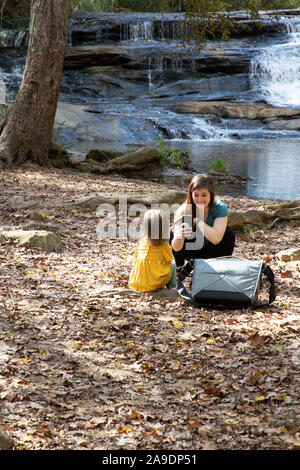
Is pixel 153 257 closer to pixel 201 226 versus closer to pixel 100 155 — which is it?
pixel 201 226

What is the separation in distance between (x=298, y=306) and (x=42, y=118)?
296 inches

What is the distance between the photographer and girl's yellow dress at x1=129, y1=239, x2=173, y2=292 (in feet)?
14.3

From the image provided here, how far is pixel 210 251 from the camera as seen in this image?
189 inches

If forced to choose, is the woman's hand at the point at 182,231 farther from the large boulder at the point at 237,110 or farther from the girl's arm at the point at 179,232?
the large boulder at the point at 237,110

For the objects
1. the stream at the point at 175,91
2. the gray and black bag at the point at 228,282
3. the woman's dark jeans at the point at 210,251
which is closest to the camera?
the gray and black bag at the point at 228,282

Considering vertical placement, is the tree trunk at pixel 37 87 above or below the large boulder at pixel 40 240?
above

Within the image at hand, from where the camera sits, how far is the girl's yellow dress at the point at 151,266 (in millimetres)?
4367

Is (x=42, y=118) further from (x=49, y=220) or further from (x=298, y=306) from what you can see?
(x=298, y=306)

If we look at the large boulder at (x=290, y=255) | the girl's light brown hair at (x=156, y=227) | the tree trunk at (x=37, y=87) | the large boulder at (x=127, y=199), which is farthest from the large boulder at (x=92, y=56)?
the girl's light brown hair at (x=156, y=227)

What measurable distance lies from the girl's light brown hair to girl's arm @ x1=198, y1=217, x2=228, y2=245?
1.24ft

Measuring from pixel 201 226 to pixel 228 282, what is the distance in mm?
739

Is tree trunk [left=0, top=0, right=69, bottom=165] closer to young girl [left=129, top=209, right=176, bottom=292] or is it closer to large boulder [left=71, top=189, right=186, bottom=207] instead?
large boulder [left=71, top=189, right=186, bottom=207]

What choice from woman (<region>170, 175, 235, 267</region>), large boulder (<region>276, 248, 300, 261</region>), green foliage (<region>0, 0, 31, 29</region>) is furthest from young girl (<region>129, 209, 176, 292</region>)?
green foliage (<region>0, 0, 31, 29</region>)

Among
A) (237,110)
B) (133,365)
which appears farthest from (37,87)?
(237,110)
